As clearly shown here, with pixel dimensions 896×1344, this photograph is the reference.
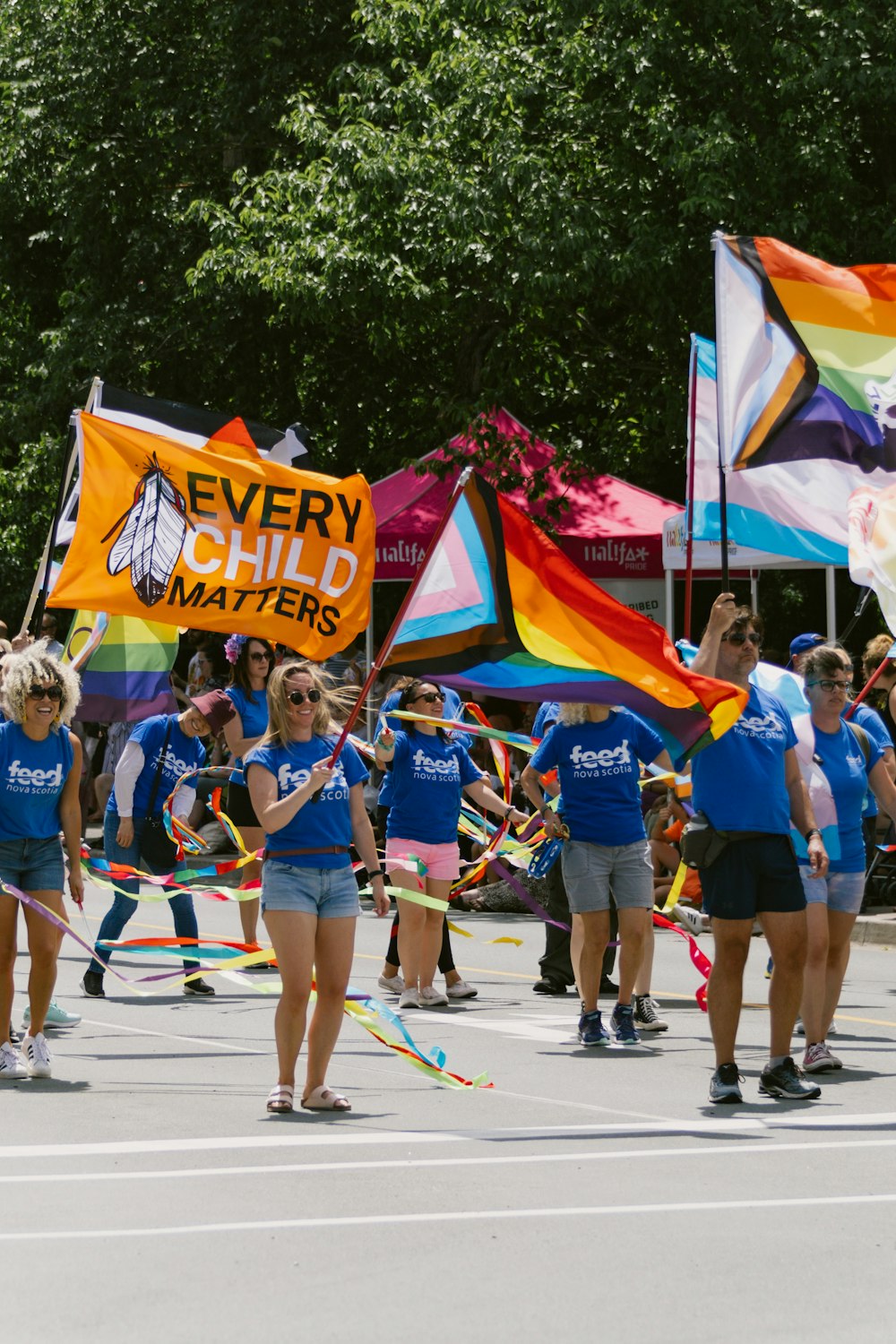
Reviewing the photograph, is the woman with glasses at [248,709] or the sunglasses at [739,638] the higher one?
the sunglasses at [739,638]

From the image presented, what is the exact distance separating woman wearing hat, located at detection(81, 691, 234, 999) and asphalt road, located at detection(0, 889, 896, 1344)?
1638 millimetres

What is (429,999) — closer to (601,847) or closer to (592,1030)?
(592,1030)

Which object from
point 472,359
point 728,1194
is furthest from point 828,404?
point 472,359

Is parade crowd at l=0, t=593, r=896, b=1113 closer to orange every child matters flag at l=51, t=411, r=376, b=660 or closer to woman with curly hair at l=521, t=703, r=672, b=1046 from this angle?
woman with curly hair at l=521, t=703, r=672, b=1046

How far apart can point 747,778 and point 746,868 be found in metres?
0.38

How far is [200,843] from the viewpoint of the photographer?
13.9 metres

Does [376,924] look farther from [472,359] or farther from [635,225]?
[472,359]

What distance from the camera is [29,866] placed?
31.0 feet

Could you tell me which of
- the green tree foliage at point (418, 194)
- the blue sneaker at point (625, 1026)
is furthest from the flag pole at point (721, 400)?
the green tree foliage at point (418, 194)

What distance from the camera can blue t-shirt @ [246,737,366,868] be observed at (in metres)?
8.43

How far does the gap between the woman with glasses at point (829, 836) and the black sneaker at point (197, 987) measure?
4.34m

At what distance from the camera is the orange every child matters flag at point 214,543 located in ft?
34.8

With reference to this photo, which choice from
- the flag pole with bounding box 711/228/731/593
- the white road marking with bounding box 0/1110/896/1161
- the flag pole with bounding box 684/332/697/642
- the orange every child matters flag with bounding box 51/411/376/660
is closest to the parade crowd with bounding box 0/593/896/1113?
the orange every child matters flag with bounding box 51/411/376/660

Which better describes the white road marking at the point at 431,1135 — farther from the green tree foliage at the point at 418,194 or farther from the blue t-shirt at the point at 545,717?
the green tree foliage at the point at 418,194
